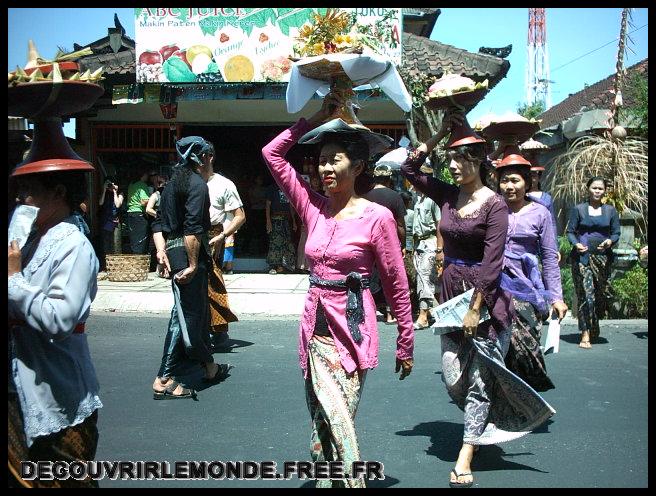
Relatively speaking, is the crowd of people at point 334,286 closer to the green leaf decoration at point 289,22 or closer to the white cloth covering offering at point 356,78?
the white cloth covering offering at point 356,78

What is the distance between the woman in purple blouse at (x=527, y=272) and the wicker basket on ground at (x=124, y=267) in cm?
734

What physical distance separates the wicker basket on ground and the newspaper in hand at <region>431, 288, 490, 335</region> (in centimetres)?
793

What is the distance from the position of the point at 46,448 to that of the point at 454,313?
94.4 inches

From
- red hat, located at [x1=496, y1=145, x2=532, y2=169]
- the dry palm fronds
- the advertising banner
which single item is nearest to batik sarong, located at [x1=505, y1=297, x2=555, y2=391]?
red hat, located at [x1=496, y1=145, x2=532, y2=169]

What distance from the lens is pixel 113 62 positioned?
1275cm

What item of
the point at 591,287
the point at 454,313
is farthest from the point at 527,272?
the point at 591,287

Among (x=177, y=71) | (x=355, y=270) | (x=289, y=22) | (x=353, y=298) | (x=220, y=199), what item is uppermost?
(x=289, y=22)

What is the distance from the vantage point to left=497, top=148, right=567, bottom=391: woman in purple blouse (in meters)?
5.16

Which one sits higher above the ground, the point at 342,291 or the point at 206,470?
the point at 342,291

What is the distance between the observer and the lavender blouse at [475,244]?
4.27 m

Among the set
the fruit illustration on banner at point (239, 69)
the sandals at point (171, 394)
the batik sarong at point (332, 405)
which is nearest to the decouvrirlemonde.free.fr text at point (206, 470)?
the batik sarong at point (332, 405)

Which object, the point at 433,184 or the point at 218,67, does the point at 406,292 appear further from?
the point at 218,67

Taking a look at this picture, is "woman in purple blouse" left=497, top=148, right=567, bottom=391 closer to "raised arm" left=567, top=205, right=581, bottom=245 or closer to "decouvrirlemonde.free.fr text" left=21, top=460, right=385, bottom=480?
"decouvrirlemonde.free.fr text" left=21, top=460, right=385, bottom=480

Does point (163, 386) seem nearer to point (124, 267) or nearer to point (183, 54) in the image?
point (124, 267)
